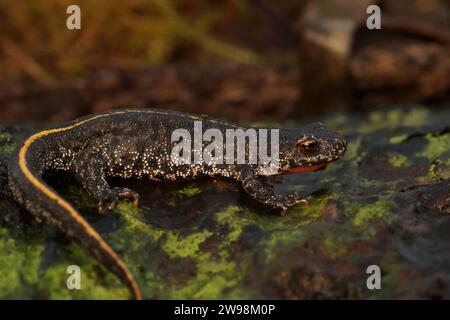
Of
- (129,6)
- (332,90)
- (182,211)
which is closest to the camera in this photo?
(182,211)

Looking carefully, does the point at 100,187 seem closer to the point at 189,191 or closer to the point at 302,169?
the point at 189,191

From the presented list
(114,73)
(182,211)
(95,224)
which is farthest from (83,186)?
(114,73)

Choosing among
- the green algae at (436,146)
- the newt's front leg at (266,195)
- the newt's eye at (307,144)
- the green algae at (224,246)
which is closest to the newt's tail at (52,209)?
the green algae at (224,246)

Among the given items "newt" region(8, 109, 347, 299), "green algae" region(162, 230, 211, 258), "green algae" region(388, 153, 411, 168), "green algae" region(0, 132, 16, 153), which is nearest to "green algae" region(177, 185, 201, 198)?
"newt" region(8, 109, 347, 299)

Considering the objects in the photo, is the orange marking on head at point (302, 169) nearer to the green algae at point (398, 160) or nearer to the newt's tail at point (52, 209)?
the green algae at point (398, 160)
